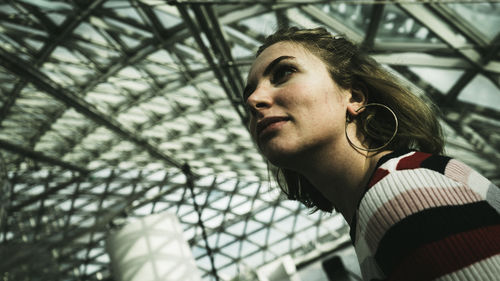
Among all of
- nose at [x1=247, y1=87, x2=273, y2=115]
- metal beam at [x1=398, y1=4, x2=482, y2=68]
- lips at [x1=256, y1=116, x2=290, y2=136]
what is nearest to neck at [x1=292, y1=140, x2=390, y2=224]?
lips at [x1=256, y1=116, x2=290, y2=136]

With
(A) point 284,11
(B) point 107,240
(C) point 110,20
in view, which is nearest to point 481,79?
(A) point 284,11

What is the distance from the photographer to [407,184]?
44.6 inches

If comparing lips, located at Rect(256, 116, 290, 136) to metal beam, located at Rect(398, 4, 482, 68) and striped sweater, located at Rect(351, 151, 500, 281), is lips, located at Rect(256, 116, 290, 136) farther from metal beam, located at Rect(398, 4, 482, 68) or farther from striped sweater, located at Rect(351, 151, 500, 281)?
metal beam, located at Rect(398, 4, 482, 68)

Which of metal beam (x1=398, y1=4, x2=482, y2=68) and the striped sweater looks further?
metal beam (x1=398, y1=4, x2=482, y2=68)

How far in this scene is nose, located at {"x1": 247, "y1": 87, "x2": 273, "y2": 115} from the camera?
6.00 feet

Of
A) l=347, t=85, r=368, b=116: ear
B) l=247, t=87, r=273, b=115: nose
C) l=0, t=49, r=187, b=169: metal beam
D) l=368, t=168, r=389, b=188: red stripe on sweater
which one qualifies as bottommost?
l=368, t=168, r=389, b=188: red stripe on sweater

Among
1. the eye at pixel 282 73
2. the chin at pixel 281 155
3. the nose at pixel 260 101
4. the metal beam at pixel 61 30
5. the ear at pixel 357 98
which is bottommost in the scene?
the chin at pixel 281 155

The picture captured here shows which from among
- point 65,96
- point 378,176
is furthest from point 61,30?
point 378,176

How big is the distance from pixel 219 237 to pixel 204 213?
3.22 metres

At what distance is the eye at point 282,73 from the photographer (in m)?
Result: 1.87

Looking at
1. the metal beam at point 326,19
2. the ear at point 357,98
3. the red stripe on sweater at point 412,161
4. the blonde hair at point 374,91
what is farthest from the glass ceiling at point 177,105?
the red stripe on sweater at point 412,161

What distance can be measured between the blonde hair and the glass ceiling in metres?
0.89

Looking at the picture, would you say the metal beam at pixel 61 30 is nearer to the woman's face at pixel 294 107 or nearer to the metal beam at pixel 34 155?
the metal beam at pixel 34 155

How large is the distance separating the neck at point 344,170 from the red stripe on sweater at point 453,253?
0.62 metres
